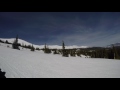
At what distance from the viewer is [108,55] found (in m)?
33.5
